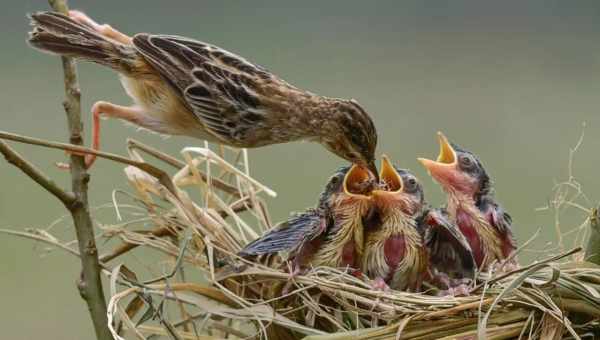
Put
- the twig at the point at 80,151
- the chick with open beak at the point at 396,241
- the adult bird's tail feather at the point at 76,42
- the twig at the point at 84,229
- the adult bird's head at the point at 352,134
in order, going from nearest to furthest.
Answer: the twig at the point at 80,151
the twig at the point at 84,229
the chick with open beak at the point at 396,241
the adult bird's tail feather at the point at 76,42
the adult bird's head at the point at 352,134

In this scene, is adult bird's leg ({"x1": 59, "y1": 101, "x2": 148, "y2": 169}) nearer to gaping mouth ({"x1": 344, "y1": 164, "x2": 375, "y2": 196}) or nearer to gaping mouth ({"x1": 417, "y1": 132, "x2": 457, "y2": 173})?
gaping mouth ({"x1": 344, "y1": 164, "x2": 375, "y2": 196})

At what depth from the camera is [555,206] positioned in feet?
8.17

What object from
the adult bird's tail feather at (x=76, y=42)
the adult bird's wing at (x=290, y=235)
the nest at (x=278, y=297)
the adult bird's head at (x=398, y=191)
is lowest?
the nest at (x=278, y=297)

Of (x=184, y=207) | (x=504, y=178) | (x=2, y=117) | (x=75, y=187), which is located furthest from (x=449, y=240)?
(x=2, y=117)

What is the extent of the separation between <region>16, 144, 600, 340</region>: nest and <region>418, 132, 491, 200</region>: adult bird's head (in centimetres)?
44

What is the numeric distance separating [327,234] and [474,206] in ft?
1.39

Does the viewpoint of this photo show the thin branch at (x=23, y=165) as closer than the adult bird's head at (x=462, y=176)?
Yes

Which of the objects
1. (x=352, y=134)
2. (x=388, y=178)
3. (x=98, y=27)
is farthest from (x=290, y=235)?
(x=98, y=27)

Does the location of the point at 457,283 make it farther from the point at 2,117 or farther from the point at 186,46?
the point at 2,117

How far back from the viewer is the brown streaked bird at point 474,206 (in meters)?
2.56

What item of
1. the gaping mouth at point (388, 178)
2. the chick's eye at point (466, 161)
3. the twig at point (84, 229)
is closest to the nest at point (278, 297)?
the twig at point (84, 229)

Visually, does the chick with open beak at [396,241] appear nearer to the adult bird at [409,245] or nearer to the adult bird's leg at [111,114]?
the adult bird at [409,245]

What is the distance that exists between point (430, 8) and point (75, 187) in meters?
3.06

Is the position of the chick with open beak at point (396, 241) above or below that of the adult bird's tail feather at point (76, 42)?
below
